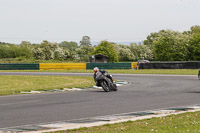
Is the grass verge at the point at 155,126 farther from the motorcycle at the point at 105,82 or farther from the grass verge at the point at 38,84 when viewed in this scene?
the grass verge at the point at 38,84

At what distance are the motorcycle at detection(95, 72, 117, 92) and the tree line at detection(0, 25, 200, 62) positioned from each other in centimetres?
5929

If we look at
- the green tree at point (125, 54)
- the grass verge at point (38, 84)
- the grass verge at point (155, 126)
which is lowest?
the grass verge at point (38, 84)

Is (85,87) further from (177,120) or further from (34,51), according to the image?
(34,51)

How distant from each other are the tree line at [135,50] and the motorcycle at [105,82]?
5929 cm

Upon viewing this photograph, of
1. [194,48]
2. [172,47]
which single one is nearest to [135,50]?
[172,47]

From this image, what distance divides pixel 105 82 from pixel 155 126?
10277mm

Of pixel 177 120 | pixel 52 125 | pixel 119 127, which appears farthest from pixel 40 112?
pixel 177 120

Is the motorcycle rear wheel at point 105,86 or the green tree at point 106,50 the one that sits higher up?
the green tree at point 106,50

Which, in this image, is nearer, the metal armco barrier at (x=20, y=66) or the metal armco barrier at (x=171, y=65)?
the metal armco barrier at (x=171, y=65)

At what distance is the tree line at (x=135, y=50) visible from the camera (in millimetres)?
99438

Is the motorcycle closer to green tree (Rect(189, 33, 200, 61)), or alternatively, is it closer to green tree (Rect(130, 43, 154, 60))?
green tree (Rect(189, 33, 200, 61))

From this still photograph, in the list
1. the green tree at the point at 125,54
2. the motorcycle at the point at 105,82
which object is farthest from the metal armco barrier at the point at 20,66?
the green tree at the point at 125,54

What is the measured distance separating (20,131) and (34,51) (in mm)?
118639

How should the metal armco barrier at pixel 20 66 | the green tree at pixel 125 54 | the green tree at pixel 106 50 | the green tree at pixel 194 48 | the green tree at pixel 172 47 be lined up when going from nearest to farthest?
the metal armco barrier at pixel 20 66, the green tree at pixel 194 48, the green tree at pixel 172 47, the green tree at pixel 106 50, the green tree at pixel 125 54
